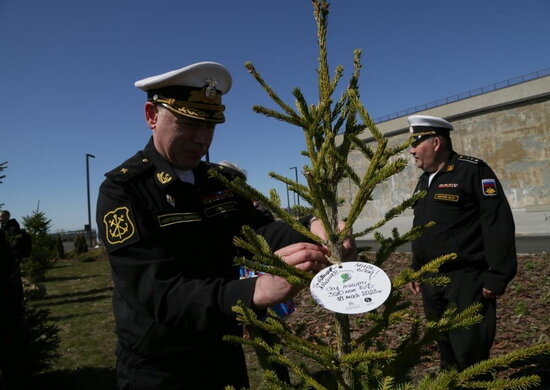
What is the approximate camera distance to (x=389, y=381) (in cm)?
118

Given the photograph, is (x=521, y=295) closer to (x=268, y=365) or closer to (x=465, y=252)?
(x=465, y=252)

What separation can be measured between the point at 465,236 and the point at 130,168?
2.96 m

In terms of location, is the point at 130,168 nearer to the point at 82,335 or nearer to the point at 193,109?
the point at 193,109

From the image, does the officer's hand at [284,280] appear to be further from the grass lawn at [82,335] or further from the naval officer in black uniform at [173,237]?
the grass lawn at [82,335]

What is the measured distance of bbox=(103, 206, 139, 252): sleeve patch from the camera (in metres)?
1.53

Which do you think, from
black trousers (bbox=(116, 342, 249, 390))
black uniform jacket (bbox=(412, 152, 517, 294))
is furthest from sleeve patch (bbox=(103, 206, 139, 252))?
black uniform jacket (bbox=(412, 152, 517, 294))

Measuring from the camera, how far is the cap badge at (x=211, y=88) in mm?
2038

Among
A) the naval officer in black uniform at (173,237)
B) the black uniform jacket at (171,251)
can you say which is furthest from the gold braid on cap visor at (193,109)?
the black uniform jacket at (171,251)

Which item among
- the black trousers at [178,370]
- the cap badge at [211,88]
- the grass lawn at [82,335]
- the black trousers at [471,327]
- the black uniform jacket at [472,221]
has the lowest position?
the grass lawn at [82,335]

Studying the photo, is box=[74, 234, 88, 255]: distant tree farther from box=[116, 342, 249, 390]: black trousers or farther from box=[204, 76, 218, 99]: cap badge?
box=[204, 76, 218, 99]: cap badge

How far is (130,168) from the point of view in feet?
6.38

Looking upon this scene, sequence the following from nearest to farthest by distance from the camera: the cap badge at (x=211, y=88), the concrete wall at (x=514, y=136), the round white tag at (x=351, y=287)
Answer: the round white tag at (x=351, y=287) < the cap badge at (x=211, y=88) < the concrete wall at (x=514, y=136)

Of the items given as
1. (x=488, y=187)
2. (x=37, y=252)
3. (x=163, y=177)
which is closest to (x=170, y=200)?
(x=163, y=177)

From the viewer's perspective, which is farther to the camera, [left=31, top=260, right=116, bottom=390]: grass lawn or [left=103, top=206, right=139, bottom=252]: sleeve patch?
[left=31, top=260, right=116, bottom=390]: grass lawn
